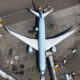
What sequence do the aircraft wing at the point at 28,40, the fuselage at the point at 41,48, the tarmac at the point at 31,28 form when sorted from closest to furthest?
the fuselage at the point at 41,48 → the tarmac at the point at 31,28 → the aircraft wing at the point at 28,40

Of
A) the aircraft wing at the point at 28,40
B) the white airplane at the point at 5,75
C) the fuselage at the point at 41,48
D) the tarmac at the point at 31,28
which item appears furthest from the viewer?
the aircraft wing at the point at 28,40

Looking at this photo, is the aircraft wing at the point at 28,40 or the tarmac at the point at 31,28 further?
the aircraft wing at the point at 28,40

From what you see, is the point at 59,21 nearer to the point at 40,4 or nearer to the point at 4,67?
the point at 40,4

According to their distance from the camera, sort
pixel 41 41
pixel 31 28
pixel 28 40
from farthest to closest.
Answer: pixel 31 28 < pixel 28 40 < pixel 41 41

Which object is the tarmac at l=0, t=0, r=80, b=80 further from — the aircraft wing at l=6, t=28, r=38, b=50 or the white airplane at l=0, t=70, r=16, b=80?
the aircraft wing at l=6, t=28, r=38, b=50

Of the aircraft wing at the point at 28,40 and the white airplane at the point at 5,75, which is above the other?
the aircraft wing at the point at 28,40

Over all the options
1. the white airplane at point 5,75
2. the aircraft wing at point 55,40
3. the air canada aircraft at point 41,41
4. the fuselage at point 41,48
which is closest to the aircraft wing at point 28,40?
the air canada aircraft at point 41,41

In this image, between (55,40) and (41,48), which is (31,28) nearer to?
(55,40)

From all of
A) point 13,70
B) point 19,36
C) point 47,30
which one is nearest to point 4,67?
point 13,70

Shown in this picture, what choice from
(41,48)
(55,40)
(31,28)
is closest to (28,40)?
(41,48)

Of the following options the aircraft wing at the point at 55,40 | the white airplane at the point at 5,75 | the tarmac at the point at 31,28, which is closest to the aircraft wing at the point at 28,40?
the tarmac at the point at 31,28

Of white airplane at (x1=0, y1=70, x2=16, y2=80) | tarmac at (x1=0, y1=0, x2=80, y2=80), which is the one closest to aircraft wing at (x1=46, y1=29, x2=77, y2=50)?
tarmac at (x1=0, y1=0, x2=80, y2=80)

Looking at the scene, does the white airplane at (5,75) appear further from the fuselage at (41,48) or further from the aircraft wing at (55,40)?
the aircraft wing at (55,40)
